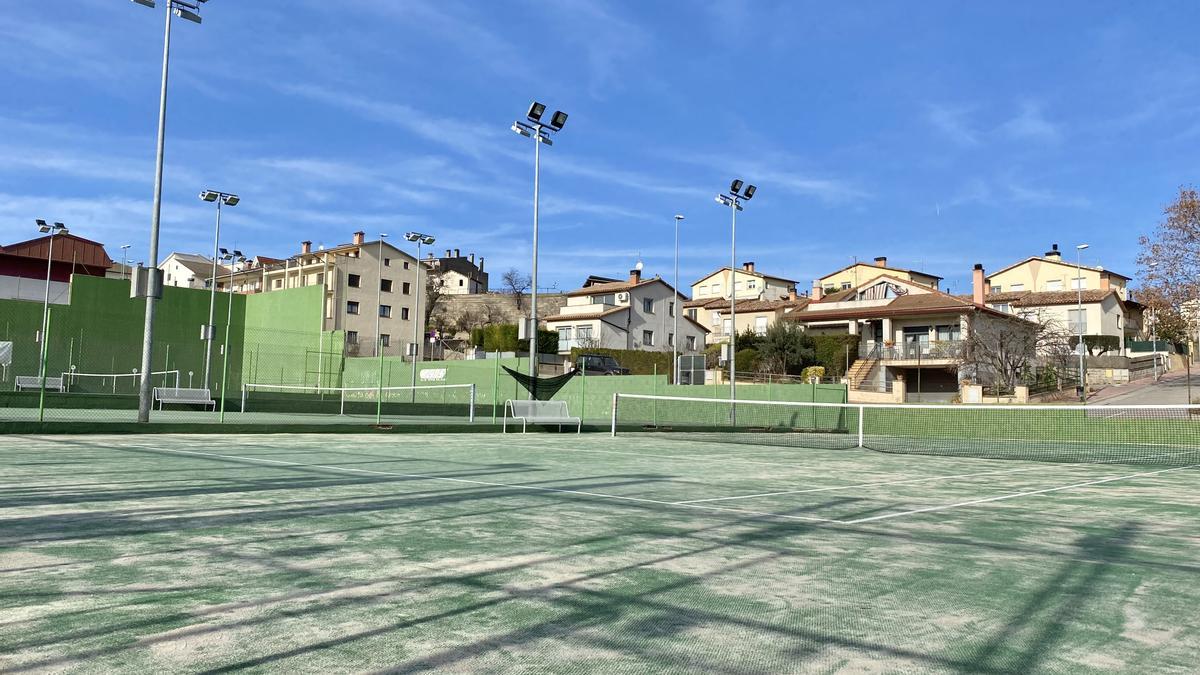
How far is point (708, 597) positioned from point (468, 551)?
60.2 inches

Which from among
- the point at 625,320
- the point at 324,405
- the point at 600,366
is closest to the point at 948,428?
the point at 324,405

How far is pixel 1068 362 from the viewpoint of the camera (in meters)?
46.2

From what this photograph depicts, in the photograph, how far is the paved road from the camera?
37.6m

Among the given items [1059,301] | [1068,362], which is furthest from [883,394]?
[1059,301]

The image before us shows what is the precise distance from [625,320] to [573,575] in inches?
2592

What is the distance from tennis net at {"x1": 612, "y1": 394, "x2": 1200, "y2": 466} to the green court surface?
35.9 ft

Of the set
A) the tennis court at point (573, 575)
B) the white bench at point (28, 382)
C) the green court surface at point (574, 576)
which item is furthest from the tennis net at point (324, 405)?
the green court surface at point (574, 576)

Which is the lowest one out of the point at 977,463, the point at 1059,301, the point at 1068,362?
the point at 977,463

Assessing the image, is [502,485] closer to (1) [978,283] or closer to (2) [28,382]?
(2) [28,382]

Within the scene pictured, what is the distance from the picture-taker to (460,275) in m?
110

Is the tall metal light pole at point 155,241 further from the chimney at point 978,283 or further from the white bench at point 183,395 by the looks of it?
the chimney at point 978,283

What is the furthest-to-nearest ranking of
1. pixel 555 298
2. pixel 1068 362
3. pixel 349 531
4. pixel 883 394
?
1. pixel 555 298
2. pixel 1068 362
3. pixel 883 394
4. pixel 349 531

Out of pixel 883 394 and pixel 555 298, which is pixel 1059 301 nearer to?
pixel 883 394

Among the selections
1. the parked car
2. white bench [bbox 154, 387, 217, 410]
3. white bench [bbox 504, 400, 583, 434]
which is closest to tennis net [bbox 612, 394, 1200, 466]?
white bench [bbox 504, 400, 583, 434]
